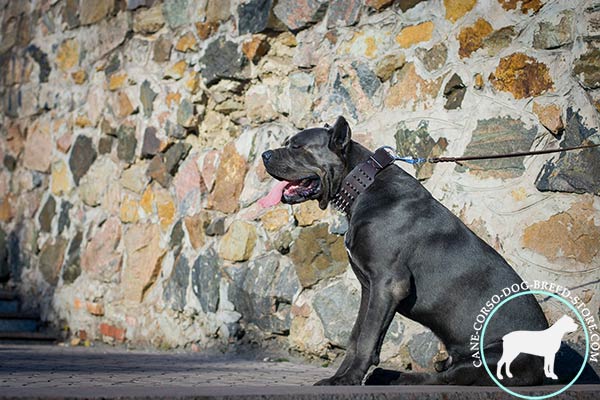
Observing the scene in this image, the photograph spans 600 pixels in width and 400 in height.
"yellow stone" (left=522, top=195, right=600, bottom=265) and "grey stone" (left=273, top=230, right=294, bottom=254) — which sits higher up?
"yellow stone" (left=522, top=195, right=600, bottom=265)

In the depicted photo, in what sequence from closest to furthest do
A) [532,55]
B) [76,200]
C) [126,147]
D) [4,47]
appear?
[532,55]
[126,147]
[76,200]
[4,47]

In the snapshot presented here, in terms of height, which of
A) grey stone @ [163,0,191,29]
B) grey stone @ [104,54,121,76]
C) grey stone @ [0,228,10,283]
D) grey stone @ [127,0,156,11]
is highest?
grey stone @ [127,0,156,11]

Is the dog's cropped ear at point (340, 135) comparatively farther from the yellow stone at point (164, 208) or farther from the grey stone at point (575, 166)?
the yellow stone at point (164, 208)

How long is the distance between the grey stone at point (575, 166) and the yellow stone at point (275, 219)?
6.26 feet

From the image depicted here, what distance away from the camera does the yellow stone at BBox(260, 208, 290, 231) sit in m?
5.83

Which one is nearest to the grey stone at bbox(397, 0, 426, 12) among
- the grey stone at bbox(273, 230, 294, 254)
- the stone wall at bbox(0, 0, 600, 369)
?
the stone wall at bbox(0, 0, 600, 369)

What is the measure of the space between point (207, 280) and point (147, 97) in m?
1.71

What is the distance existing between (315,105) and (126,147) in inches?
88.3

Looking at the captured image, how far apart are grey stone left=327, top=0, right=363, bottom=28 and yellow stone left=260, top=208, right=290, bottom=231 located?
1235mm

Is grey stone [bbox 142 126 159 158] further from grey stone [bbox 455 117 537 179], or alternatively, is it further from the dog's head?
grey stone [bbox 455 117 537 179]

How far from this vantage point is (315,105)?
5.72m

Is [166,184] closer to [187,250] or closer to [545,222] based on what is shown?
[187,250]

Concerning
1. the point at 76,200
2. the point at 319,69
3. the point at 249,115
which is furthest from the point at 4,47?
the point at 319,69

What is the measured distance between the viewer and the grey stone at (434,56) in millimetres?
5000
